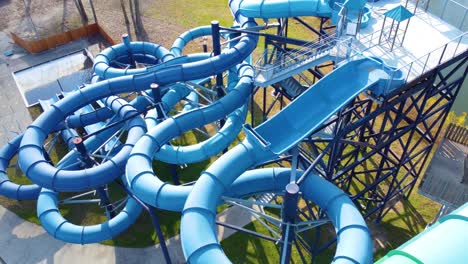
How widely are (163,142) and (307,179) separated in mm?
7035

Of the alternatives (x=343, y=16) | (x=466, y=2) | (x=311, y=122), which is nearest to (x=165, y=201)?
(x=311, y=122)

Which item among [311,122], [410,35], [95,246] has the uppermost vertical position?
[410,35]

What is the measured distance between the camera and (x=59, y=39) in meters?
38.6

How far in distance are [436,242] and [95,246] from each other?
20.1 meters

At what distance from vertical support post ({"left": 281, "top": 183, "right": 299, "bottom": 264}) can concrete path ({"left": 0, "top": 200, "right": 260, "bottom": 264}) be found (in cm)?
858

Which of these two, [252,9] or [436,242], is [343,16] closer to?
[252,9]

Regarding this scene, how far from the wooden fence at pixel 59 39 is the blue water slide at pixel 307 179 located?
2674 centimetres

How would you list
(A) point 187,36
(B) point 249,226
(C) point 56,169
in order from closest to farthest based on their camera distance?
(C) point 56,169 < (B) point 249,226 < (A) point 187,36

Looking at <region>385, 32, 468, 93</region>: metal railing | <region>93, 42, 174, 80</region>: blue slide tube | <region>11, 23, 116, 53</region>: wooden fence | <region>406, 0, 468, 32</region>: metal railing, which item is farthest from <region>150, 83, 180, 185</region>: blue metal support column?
<region>11, 23, 116, 53</region>: wooden fence

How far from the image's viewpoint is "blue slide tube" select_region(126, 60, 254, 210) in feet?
53.3

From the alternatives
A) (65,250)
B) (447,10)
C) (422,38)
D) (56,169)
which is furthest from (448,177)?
(65,250)

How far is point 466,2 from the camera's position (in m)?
28.8

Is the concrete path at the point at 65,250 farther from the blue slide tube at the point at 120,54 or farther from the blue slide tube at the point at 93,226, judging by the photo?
the blue slide tube at the point at 120,54

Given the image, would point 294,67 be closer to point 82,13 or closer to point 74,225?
point 74,225
